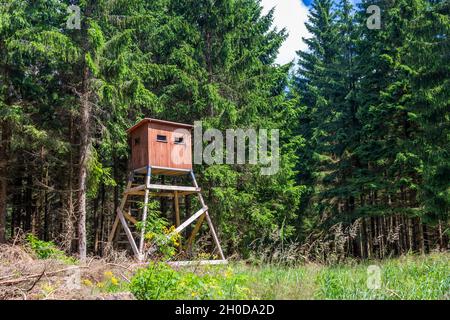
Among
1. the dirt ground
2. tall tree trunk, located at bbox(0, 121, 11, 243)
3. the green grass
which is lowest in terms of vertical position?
the dirt ground

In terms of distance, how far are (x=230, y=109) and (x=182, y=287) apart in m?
11.6

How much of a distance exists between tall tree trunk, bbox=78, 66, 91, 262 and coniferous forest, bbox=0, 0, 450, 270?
0.04 metres

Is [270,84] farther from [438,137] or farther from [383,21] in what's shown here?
[438,137]

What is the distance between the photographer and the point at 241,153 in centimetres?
1642

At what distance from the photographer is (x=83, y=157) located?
13109 millimetres

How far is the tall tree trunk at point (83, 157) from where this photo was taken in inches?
501

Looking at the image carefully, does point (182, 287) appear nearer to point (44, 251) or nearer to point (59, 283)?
point (59, 283)

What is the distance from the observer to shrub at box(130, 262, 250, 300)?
4.25 meters

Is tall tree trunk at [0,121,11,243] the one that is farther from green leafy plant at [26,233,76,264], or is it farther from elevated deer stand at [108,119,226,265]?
elevated deer stand at [108,119,226,265]

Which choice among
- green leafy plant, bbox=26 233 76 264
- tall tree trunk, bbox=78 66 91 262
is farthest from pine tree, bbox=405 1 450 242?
tall tree trunk, bbox=78 66 91 262

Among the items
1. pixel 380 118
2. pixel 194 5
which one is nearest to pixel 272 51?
pixel 194 5
